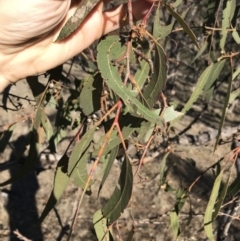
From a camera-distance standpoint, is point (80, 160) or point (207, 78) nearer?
point (80, 160)

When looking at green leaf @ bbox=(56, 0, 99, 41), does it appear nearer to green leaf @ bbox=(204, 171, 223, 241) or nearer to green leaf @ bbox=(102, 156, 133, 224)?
green leaf @ bbox=(102, 156, 133, 224)

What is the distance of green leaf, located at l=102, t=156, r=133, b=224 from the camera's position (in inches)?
38.4

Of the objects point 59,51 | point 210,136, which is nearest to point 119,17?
point 59,51

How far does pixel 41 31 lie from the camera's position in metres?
1.11

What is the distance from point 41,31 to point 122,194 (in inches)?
15.8

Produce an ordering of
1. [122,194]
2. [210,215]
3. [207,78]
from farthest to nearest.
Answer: [207,78], [210,215], [122,194]

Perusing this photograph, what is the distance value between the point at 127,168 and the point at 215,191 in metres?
0.38

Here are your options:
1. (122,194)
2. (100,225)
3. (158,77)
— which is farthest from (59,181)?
(158,77)

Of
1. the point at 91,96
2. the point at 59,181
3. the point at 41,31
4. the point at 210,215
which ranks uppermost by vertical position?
the point at 41,31

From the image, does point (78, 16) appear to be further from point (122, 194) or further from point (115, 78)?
point (122, 194)

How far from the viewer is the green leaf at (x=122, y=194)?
975 mm

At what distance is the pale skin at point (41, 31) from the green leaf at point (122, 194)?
0.31 m

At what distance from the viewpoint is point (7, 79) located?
127cm

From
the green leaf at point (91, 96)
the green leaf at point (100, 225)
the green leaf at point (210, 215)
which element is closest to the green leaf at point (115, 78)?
the green leaf at point (91, 96)
